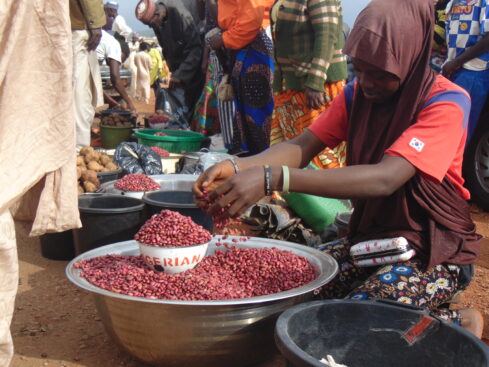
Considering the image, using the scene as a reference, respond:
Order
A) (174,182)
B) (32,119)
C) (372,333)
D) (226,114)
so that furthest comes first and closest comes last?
(226,114) → (174,182) → (372,333) → (32,119)

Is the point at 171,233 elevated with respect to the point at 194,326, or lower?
elevated

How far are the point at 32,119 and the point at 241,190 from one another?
84cm

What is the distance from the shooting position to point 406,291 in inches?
90.0

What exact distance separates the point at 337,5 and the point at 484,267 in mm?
2330

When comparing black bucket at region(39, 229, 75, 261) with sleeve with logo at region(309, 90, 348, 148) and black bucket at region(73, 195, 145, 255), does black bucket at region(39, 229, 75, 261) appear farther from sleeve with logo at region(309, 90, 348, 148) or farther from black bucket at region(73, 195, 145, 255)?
sleeve with logo at region(309, 90, 348, 148)

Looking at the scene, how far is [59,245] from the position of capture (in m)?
3.93

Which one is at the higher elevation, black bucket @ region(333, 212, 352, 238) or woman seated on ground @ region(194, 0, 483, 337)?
woman seated on ground @ region(194, 0, 483, 337)

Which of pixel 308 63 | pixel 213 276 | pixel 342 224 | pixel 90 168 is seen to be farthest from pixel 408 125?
pixel 90 168

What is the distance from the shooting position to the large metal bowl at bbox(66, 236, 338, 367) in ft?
7.22

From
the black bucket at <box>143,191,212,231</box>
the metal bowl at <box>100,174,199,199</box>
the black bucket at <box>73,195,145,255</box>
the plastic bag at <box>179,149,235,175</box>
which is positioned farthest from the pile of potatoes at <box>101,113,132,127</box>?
the black bucket at <box>73,195,145,255</box>

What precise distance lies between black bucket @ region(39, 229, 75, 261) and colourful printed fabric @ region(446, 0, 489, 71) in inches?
146

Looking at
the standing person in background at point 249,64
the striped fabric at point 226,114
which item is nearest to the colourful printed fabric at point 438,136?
the standing person in background at point 249,64

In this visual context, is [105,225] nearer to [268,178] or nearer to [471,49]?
[268,178]

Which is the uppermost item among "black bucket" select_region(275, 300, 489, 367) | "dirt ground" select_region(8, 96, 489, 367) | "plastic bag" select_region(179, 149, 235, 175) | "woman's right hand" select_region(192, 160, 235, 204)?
"woman's right hand" select_region(192, 160, 235, 204)
